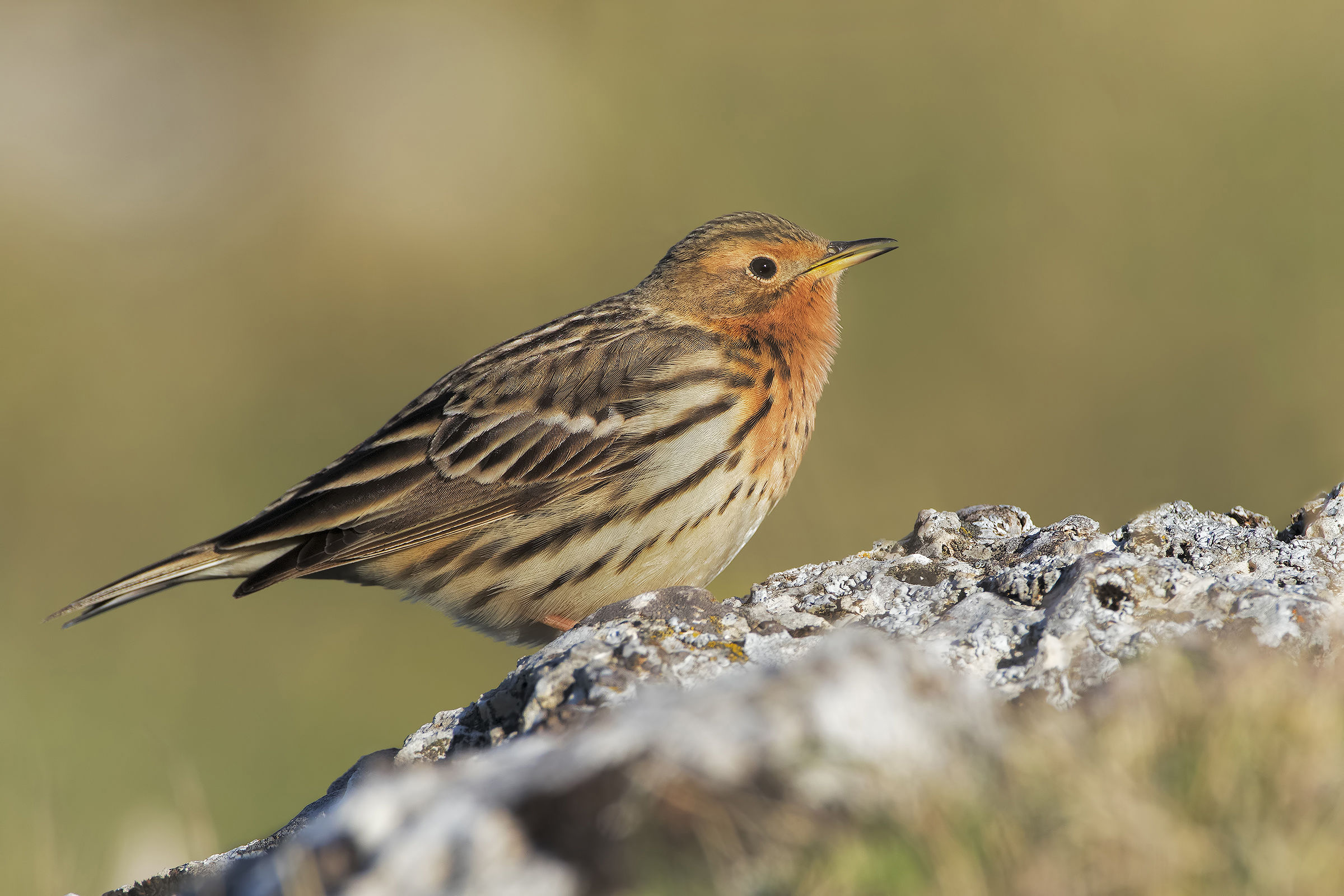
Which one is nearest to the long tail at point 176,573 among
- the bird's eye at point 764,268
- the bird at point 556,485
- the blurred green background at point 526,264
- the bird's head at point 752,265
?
the bird at point 556,485

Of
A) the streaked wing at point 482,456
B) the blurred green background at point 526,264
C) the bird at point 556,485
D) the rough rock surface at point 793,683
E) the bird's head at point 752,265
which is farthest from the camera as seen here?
the blurred green background at point 526,264

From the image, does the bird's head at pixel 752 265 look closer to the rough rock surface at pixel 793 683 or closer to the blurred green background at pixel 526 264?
the rough rock surface at pixel 793 683

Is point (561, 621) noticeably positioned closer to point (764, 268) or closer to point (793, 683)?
point (764, 268)

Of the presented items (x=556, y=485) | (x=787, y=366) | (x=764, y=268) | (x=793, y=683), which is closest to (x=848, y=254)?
(x=764, y=268)

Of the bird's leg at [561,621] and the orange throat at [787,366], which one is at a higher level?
the orange throat at [787,366]

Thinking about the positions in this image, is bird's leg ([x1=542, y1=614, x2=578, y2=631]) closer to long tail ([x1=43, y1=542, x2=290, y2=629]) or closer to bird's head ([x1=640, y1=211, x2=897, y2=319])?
long tail ([x1=43, y1=542, x2=290, y2=629])

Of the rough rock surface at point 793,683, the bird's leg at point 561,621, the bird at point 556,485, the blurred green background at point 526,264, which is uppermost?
the blurred green background at point 526,264

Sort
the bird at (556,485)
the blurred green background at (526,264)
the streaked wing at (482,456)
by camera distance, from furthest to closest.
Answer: the blurred green background at (526,264) → the streaked wing at (482,456) → the bird at (556,485)
